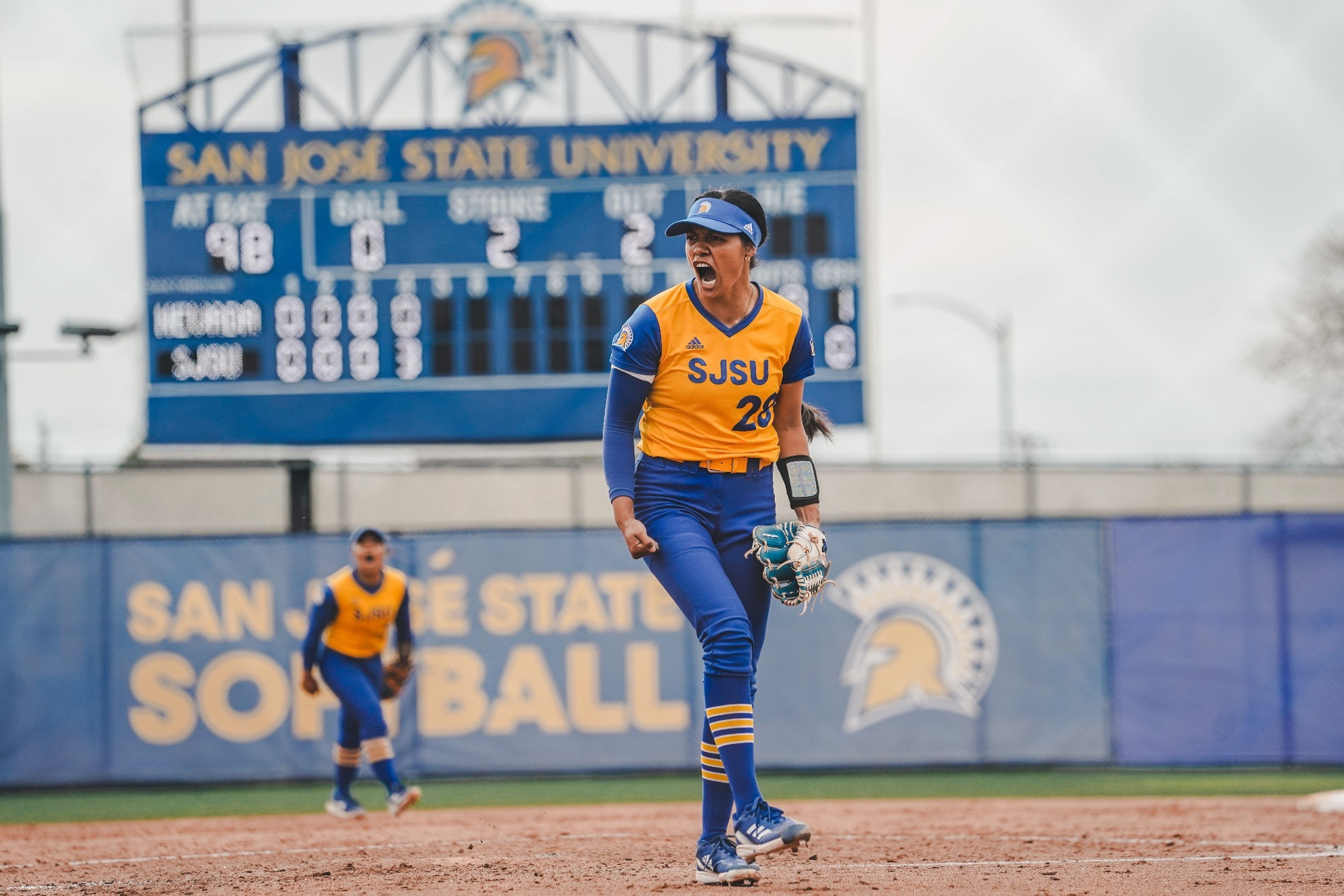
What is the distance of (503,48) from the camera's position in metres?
14.3

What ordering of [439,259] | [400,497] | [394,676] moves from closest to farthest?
[394,676]
[439,259]
[400,497]

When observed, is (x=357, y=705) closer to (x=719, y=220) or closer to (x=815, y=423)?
(x=815, y=423)

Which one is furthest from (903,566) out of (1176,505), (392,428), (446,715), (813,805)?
(1176,505)

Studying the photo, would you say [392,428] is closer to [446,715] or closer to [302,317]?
[302,317]

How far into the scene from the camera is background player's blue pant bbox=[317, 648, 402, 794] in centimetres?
885

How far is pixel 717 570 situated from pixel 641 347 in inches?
28.8

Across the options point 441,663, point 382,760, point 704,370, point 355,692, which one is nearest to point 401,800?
point 382,760

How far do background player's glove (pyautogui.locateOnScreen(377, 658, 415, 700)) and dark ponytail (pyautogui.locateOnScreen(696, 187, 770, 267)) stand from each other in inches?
191

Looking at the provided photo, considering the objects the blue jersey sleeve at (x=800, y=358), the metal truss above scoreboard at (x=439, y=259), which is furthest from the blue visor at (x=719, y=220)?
the metal truss above scoreboard at (x=439, y=259)

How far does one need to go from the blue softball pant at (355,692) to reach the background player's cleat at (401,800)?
0.34 metres

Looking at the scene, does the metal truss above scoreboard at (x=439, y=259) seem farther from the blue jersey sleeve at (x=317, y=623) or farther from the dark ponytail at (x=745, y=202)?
the dark ponytail at (x=745, y=202)

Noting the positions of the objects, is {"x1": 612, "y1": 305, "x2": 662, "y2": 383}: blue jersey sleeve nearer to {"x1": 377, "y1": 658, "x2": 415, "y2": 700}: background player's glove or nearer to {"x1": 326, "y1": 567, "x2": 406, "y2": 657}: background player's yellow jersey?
{"x1": 326, "y1": 567, "x2": 406, "y2": 657}: background player's yellow jersey

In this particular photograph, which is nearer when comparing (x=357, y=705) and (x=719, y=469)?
(x=719, y=469)

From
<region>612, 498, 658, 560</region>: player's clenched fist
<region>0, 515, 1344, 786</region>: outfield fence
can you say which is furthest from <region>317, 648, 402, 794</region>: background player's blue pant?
<region>612, 498, 658, 560</region>: player's clenched fist
